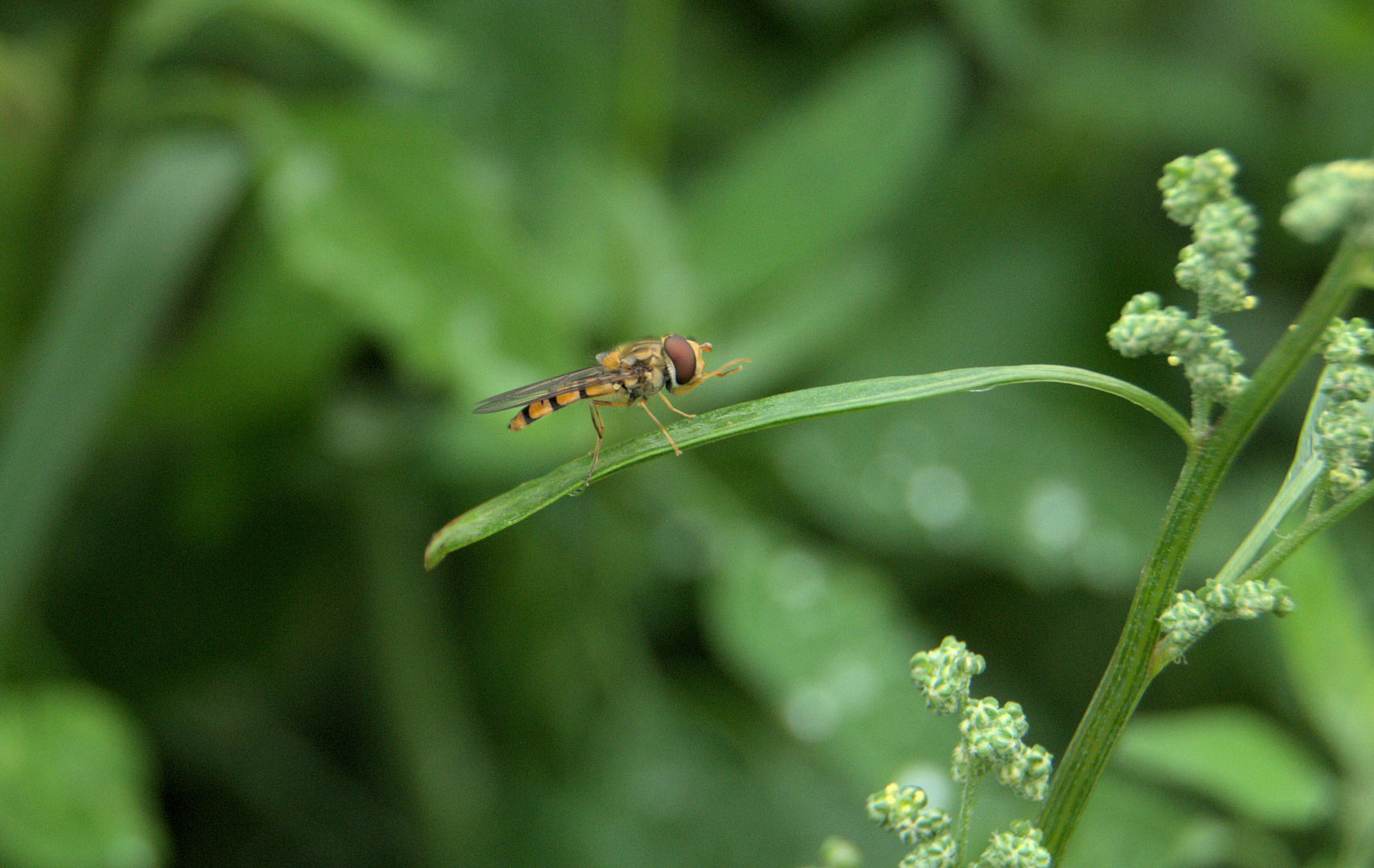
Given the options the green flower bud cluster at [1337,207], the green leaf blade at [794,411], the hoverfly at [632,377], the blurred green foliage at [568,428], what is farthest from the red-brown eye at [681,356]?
the green flower bud cluster at [1337,207]

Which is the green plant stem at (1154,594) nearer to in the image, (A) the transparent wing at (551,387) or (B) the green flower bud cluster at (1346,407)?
(B) the green flower bud cluster at (1346,407)

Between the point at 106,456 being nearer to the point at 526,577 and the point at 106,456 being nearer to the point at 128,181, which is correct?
the point at 128,181

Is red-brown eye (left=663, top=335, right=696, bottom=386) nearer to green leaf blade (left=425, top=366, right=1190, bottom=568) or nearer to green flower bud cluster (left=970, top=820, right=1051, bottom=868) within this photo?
green leaf blade (left=425, top=366, right=1190, bottom=568)

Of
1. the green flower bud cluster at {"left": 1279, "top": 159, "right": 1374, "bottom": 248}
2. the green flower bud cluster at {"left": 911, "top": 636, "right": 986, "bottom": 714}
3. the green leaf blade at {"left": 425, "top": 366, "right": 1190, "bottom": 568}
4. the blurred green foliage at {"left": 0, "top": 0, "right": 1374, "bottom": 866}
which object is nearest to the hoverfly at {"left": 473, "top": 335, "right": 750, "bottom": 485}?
the blurred green foliage at {"left": 0, "top": 0, "right": 1374, "bottom": 866}

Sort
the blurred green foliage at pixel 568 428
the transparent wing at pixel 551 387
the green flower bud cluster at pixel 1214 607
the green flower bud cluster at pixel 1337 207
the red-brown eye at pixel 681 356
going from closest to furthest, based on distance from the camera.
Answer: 1. the green flower bud cluster at pixel 1337 207
2. the green flower bud cluster at pixel 1214 607
3. the transparent wing at pixel 551 387
4. the red-brown eye at pixel 681 356
5. the blurred green foliage at pixel 568 428

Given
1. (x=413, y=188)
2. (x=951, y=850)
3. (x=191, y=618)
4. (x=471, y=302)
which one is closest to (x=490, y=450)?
(x=471, y=302)
